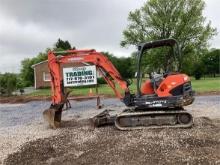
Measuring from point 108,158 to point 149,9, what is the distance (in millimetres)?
44484

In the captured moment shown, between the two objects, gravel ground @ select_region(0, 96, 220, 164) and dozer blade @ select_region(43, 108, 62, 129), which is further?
dozer blade @ select_region(43, 108, 62, 129)

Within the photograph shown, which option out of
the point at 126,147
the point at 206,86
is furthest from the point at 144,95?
the point at 206,86

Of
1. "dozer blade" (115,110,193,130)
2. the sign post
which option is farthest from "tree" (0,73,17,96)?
"dozer blade" (115,110,193,130)

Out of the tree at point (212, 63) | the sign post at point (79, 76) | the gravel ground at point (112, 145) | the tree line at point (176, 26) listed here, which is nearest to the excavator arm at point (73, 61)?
the sign post at point (79, 76)

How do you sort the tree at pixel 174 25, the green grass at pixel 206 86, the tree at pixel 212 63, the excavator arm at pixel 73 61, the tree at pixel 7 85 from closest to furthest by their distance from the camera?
the excavator arm at pixel 73 61 < the green grass at pixel 206 86 < the tree at pixel 7 85 < the tree at pixel 174 25 < the tree at pixel 212 63

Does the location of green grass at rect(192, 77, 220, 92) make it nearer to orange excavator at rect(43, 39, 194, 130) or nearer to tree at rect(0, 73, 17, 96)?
tree at rect(0, 73, 17, 96)

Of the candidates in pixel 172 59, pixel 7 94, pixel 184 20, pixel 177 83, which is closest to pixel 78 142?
pixel 177 83

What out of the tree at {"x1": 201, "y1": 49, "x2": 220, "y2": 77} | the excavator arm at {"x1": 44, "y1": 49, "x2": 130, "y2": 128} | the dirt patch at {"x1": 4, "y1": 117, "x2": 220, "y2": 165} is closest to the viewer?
the dirt patch at {"x1": 4, "y1": 117, "x2": 220, "y2": 165}

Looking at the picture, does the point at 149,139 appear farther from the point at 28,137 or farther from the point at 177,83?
the point at 28,137

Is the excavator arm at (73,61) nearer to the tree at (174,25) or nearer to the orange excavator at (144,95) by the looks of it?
the orange excavator at (144,95)

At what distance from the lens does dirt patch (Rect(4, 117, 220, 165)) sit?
8.77 metres

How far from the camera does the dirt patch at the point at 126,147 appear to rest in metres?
8.77

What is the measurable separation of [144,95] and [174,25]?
38.2m

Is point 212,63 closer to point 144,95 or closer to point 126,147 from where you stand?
point 144,95
